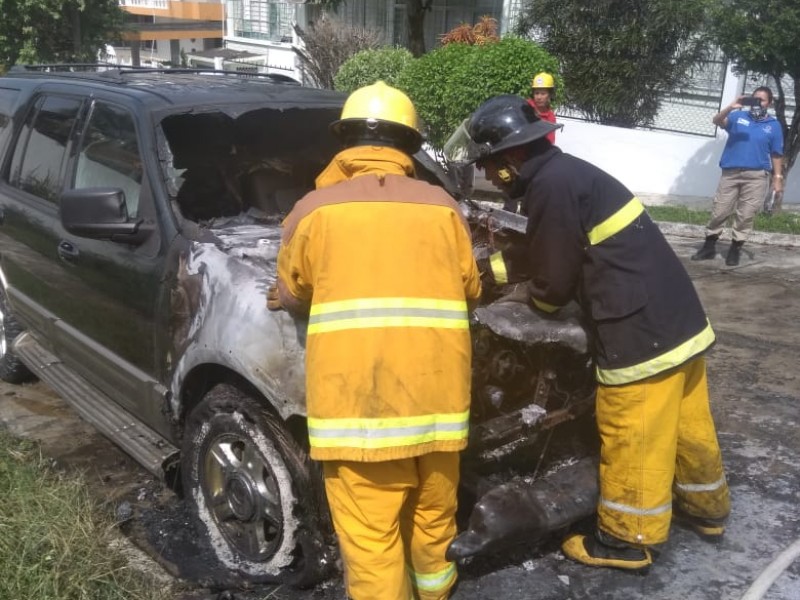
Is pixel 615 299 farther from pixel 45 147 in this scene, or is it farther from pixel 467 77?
pixel 467 77

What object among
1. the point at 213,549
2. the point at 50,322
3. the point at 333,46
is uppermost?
the point at 333,46

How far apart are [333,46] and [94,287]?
39.7 feet

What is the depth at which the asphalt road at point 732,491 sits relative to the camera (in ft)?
9.99

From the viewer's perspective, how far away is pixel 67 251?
387 centimetres

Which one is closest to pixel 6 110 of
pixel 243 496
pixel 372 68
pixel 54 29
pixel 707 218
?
pixel 243 496

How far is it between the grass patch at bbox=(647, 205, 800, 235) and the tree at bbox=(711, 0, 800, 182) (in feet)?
4.68

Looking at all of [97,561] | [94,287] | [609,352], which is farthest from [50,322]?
[609,352]

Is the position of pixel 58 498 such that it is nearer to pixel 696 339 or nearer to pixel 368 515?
pixel 368 515

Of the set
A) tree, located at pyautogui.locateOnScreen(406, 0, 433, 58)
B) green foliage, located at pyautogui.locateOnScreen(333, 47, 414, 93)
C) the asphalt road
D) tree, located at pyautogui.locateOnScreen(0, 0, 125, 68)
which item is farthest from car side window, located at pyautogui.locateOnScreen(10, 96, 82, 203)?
tree, located at pyautogui.locateOnScreen(0, 0, 125, 68)

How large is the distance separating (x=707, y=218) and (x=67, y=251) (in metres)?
8.21

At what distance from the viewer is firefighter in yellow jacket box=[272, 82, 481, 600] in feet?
7.65

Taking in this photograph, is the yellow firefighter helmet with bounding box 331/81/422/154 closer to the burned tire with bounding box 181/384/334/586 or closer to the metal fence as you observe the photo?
the burned tire with bounding box 181/384/334/586

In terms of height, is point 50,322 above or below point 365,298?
below

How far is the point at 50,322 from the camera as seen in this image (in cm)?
429
